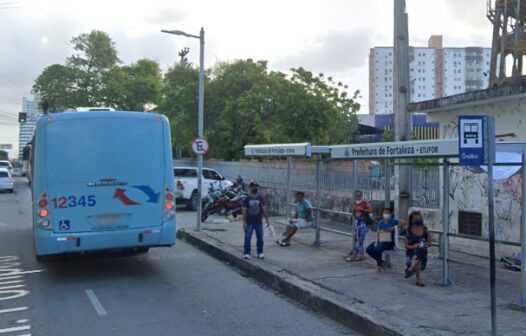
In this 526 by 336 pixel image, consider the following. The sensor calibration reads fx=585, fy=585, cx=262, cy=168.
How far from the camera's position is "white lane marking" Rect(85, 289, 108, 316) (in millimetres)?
7914

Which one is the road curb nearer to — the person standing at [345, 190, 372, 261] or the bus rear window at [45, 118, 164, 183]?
the person standing at [345, 190, 372, 261]

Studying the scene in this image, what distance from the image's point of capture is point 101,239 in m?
9.68

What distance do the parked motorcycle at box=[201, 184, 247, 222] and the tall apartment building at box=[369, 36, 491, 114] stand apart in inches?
1461

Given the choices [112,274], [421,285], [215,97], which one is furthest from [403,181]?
[215,97]

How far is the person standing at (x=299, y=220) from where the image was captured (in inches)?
520

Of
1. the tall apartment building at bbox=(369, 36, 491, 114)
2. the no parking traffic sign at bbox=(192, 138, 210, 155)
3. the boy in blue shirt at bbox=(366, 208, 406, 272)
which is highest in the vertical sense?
the tall apartment building at bbox=(369, 36, 491, 114)

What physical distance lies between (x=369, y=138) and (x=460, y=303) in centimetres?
3440

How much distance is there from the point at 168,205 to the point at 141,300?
6.93 ft

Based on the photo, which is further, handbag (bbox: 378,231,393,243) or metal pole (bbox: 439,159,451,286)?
handbag (bbox: 378,231,393,243)

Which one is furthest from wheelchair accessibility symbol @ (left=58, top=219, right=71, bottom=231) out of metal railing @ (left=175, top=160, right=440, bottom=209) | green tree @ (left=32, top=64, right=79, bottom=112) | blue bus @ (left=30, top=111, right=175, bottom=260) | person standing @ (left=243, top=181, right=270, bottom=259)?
green tree @ (left=32, top=64, right=79, bottom=112)

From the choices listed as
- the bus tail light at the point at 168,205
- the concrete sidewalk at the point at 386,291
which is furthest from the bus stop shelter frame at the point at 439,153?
the bus tail light at the point at 168,205

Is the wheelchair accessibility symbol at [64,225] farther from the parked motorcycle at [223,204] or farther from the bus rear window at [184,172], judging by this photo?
the bus rear window at [184,172]

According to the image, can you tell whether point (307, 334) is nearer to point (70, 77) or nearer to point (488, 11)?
point (488, 11)

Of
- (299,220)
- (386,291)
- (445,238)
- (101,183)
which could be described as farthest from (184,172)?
(386,291)
